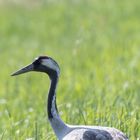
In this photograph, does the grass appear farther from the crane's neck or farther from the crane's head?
the crane's head

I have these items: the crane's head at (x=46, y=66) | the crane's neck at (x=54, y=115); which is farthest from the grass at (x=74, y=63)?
the crane's head at (x=46, y=66)

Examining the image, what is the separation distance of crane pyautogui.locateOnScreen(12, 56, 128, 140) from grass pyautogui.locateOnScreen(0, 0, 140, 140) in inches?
30.3

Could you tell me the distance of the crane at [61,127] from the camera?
609 centimetres

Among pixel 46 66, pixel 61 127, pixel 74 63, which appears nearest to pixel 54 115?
pixel 61 127

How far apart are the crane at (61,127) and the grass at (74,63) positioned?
0.77 metres

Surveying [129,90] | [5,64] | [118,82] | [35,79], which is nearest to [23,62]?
[5,64]

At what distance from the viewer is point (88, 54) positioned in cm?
1560

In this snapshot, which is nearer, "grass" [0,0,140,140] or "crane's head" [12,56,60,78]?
"crane's head" [12,56,60,78]

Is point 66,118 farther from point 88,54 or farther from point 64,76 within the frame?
point 88,54

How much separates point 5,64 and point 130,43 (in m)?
2.72

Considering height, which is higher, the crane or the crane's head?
the crane's head

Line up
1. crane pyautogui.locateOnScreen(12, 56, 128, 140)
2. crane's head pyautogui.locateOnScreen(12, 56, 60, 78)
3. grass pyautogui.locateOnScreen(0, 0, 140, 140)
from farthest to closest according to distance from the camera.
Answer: grass pyautogui.locateOnScreen(0, 0, 140, 140) < crane's head pyautogui.locateOnScreen(12, 56, 60, 78) < crane pyautogui.locateOnScreen(12, 56, 128, 140)

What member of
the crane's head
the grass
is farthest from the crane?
the grass

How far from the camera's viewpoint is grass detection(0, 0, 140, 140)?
8015 mm
